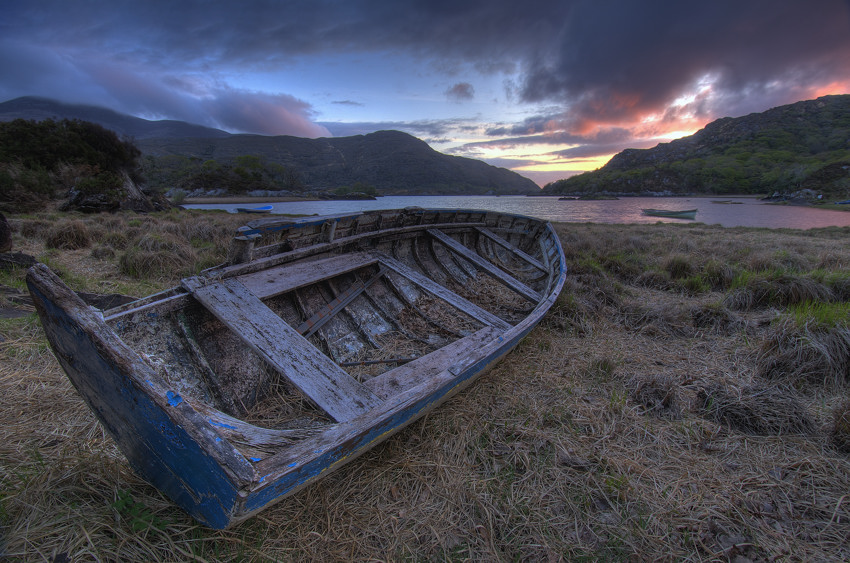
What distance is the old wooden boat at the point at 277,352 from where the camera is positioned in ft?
4.32

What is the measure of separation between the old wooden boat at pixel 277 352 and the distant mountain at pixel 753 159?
64.8m

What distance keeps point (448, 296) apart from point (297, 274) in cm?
174

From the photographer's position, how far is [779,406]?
267 cm

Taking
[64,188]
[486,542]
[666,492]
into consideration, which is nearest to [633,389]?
[666,492]

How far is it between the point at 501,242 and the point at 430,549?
5.74 meters

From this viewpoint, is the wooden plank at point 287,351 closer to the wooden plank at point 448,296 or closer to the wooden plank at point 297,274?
the wooden plank at point 297,274

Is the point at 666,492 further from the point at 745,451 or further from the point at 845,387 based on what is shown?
the point at 845,387

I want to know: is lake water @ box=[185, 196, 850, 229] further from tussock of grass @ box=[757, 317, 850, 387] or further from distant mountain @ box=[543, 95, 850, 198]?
distant mountain @ box=[543, 95, 850, 198]

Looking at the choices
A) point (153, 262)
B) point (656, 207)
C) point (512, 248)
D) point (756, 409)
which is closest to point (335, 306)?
point (756, 409)

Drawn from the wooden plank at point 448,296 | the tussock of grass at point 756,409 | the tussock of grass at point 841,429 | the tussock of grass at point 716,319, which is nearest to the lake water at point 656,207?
the wooden plank at point 448,296

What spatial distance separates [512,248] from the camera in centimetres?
674

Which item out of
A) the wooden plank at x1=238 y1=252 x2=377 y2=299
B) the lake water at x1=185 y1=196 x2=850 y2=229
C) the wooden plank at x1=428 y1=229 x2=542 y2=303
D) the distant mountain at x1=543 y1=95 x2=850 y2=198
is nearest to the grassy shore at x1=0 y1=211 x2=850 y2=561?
the wooden plank at x1=428 y1=229 x2=542 y2=303

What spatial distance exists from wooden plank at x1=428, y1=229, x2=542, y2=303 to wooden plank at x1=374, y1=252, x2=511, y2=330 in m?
0.86

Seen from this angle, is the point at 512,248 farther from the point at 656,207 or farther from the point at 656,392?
the point at 656,207
